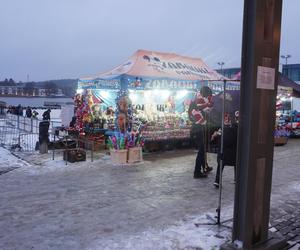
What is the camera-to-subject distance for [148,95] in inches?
524

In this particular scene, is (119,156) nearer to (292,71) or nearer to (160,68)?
(160,68)

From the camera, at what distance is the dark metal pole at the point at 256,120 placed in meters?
3.82

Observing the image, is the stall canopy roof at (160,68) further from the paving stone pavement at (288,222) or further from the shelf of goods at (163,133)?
the paving stone pavement at (288,222)

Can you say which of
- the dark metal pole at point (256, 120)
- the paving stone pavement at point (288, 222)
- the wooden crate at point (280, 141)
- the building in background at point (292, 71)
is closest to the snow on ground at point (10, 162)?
the paving stone pavement at point (288, 222)

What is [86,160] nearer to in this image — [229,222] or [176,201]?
[176,201]

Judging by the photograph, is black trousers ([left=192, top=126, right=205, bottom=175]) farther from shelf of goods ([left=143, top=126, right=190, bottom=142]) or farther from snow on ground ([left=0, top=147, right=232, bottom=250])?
shelf of goods ([left=143, top=126, right=190, bottom=142])

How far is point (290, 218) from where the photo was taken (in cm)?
536

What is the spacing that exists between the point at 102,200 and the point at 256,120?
3301 mm

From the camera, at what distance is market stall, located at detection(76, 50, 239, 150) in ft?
36.7

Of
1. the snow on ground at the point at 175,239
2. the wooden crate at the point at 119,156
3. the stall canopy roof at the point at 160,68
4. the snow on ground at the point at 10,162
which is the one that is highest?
the stall canopy roof at the point at 160,68

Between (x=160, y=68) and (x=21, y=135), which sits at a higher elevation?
(x=160, y=68)

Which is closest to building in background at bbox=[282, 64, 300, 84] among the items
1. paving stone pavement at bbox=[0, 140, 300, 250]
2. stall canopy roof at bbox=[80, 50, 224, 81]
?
stall canopy roof at bbox=[80, 50, 224, 81]

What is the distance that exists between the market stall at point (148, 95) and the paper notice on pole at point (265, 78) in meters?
6.13

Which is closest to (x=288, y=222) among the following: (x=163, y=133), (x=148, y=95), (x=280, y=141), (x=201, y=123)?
(x=201, y=123)
